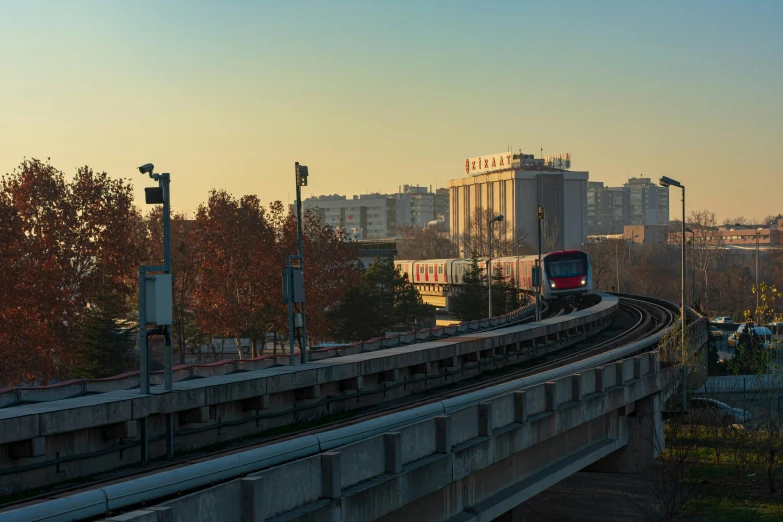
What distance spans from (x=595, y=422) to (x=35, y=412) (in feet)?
44.7

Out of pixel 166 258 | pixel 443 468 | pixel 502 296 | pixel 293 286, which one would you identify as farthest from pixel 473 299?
pixel 443 468

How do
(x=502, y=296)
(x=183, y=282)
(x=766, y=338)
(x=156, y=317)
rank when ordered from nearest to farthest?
1. (x=156, y=317)
2. (x=766, y=338)
3. (x=183, y=282)
4. (x=502, y=296)

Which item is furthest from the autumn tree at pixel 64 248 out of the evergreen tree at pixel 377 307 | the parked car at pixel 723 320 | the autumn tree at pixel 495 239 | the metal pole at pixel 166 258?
the autumn tree at pixel 495 239

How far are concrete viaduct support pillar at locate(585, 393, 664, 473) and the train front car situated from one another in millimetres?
35412

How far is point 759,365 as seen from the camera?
32781 mm

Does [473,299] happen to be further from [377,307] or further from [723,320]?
[723,320]

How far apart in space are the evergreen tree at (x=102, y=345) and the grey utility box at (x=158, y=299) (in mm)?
33502

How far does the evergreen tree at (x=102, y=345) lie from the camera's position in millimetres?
49594

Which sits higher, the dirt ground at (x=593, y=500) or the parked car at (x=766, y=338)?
the parked car at (x=766, y=338)

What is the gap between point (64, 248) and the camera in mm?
53156

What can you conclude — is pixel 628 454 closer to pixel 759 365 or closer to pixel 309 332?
pixel 759 365

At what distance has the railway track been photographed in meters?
14.8

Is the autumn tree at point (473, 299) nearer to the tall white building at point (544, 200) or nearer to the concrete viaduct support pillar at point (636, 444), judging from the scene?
the concrete viaduct support pillar at point (636, 444)

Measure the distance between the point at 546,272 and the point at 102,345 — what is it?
28016 mm
